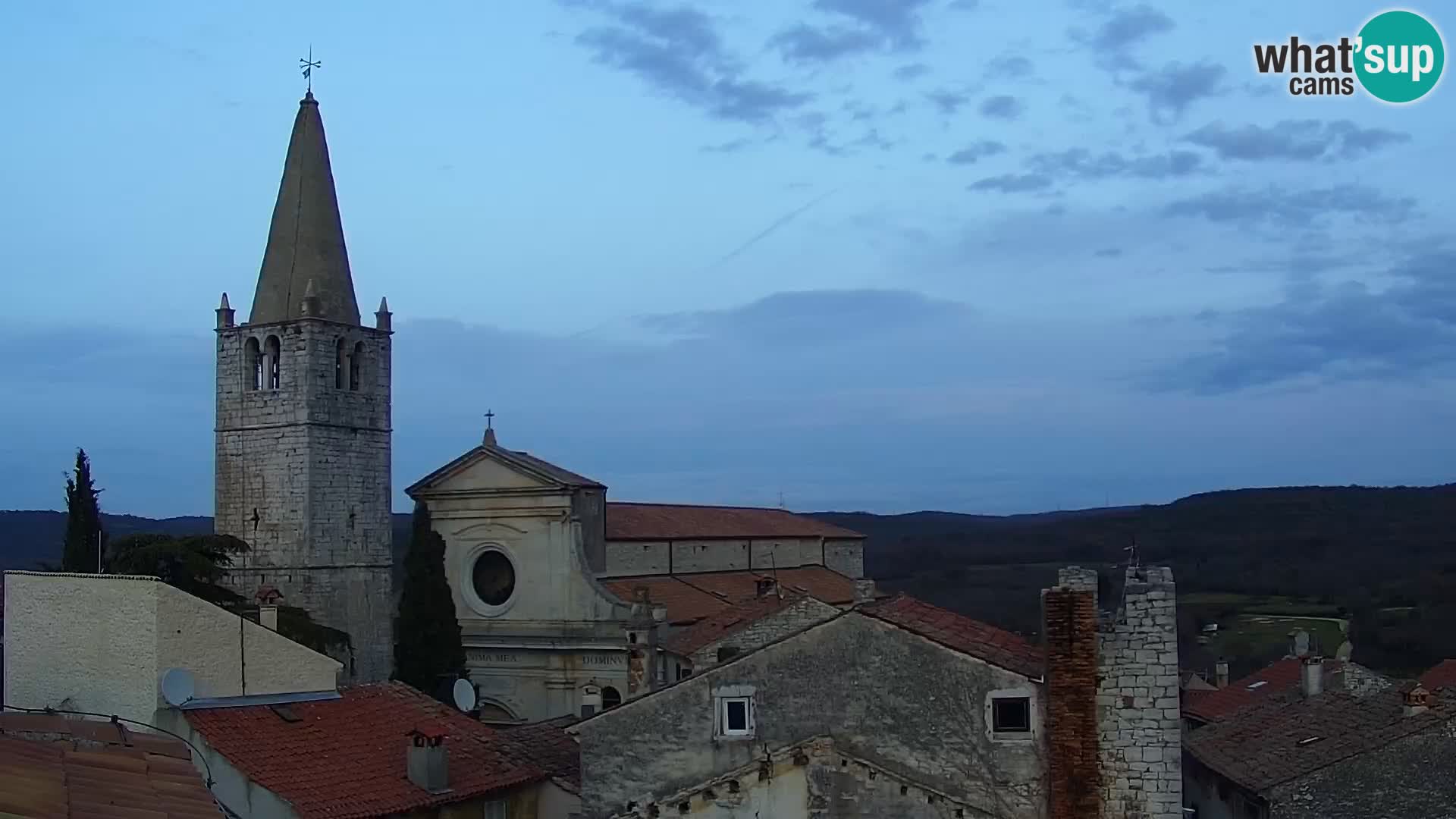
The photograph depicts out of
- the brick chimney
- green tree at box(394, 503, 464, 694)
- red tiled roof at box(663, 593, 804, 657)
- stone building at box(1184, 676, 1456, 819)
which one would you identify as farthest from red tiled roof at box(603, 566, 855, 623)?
the brick chimney

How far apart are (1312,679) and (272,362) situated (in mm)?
30467

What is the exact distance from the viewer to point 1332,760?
65.0 ft

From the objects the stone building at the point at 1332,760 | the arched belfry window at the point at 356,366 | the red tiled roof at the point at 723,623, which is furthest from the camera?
the arched belfry window at the point at 356,366

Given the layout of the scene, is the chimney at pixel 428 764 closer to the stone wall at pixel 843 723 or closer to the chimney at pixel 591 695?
the stone wall at pixel 843 723

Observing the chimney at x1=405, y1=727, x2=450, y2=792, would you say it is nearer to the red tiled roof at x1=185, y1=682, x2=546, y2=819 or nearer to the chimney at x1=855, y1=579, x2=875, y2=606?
the red tiled roof at x1=185, y1=682, x2=546, y2=819

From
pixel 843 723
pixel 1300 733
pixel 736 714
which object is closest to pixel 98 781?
pixel 736 714

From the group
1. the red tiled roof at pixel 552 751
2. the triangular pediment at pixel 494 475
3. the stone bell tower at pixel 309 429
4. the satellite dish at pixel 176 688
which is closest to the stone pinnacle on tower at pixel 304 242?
the stone bell tower at pixel 309 429

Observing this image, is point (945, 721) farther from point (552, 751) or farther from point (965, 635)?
point (552, 751)

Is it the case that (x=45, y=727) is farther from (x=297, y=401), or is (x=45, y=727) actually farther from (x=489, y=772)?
(x=297, y=401)

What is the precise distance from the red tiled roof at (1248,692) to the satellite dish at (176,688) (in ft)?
64.1

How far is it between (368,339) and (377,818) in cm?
2746

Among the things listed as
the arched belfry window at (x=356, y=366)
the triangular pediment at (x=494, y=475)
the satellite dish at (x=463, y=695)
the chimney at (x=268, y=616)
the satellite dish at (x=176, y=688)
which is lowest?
the satellite dish at (x=463, y=695)

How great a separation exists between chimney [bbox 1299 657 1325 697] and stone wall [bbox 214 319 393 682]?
26345 millimetres

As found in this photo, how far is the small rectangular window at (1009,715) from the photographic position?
18234 mm
